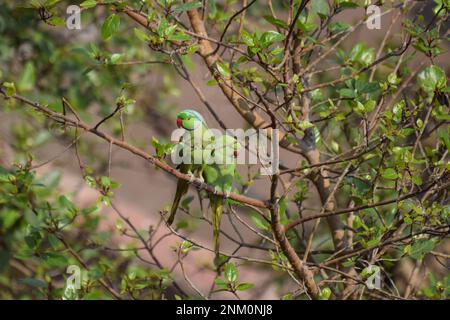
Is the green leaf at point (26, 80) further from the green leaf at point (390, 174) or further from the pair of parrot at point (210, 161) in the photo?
the green leaf at point (390, 174)

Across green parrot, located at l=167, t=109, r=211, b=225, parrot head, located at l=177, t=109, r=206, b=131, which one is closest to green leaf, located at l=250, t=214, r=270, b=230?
green parrot, located at l=167, t=109, r=211, b=225

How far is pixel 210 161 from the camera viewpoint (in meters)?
2.29

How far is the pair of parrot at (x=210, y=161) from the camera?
223 cm

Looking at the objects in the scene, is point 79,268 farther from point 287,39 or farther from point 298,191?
point 287,39

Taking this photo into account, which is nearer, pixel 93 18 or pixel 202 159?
pixel 202 159

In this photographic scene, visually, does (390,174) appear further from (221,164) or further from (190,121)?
(190,121)

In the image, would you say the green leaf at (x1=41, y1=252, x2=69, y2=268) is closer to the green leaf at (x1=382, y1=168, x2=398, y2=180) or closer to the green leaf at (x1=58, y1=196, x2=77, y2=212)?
the green leaf at (x1=58, y1=196, x2=77, y2=212)

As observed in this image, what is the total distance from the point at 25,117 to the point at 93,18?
0.63 meters

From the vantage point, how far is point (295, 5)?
2092 mm

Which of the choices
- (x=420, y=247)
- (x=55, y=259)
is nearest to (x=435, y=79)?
(x=420, y=247)

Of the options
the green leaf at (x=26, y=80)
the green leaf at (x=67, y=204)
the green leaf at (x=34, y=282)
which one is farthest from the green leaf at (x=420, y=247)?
the green leaf at (x=26, y=80)
